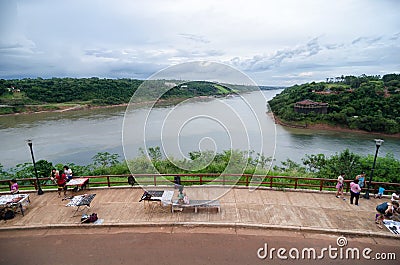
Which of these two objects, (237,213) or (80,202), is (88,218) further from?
(237,213)

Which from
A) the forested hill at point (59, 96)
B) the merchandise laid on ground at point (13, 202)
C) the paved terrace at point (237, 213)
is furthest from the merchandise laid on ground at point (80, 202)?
the forested hill at point (59, 96)

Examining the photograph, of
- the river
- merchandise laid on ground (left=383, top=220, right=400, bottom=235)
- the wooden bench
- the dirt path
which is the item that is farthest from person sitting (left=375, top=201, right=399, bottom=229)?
the river

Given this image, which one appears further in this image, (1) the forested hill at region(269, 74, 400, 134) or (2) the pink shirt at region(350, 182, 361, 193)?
(1) the forested hill at region(269, 74, 400, 134)

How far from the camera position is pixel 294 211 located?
6625 millimetres

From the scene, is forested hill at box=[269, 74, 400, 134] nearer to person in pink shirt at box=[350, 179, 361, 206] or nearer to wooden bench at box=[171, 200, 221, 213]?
person in pink shirt at box=[350, 179, 361, 206]

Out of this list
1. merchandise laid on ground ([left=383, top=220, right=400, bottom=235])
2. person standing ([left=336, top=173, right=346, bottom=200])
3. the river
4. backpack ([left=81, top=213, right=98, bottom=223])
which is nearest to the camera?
merchandise laid on ground ([left=383, top=220, right=400, bottom=235])

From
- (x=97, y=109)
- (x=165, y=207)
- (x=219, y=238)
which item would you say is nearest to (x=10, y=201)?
(x=165, y=207)

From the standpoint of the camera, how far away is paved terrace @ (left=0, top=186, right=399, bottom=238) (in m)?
6.06

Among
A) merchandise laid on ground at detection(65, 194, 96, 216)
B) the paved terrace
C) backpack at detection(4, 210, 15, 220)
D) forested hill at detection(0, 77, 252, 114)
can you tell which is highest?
forested hill at detection(0, 77, 252, 114)

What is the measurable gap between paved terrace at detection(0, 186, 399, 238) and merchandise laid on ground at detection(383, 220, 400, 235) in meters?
0.20

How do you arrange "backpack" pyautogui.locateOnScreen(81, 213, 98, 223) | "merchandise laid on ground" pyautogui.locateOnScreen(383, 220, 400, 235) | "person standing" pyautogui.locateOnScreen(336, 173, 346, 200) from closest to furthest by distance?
"merchandise laid on ground" pyautogui.locateOnScreen(383, 220, 400, 235), "backpack" pyautogui.locateOnScreen(81, 213, 98, 223), "person standing" pyautogui.locateOnScreen(336, 173, 346, 200)

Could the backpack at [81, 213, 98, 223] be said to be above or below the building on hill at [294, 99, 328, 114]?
above

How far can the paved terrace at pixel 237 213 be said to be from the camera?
606 cm

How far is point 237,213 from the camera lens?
6559mm
